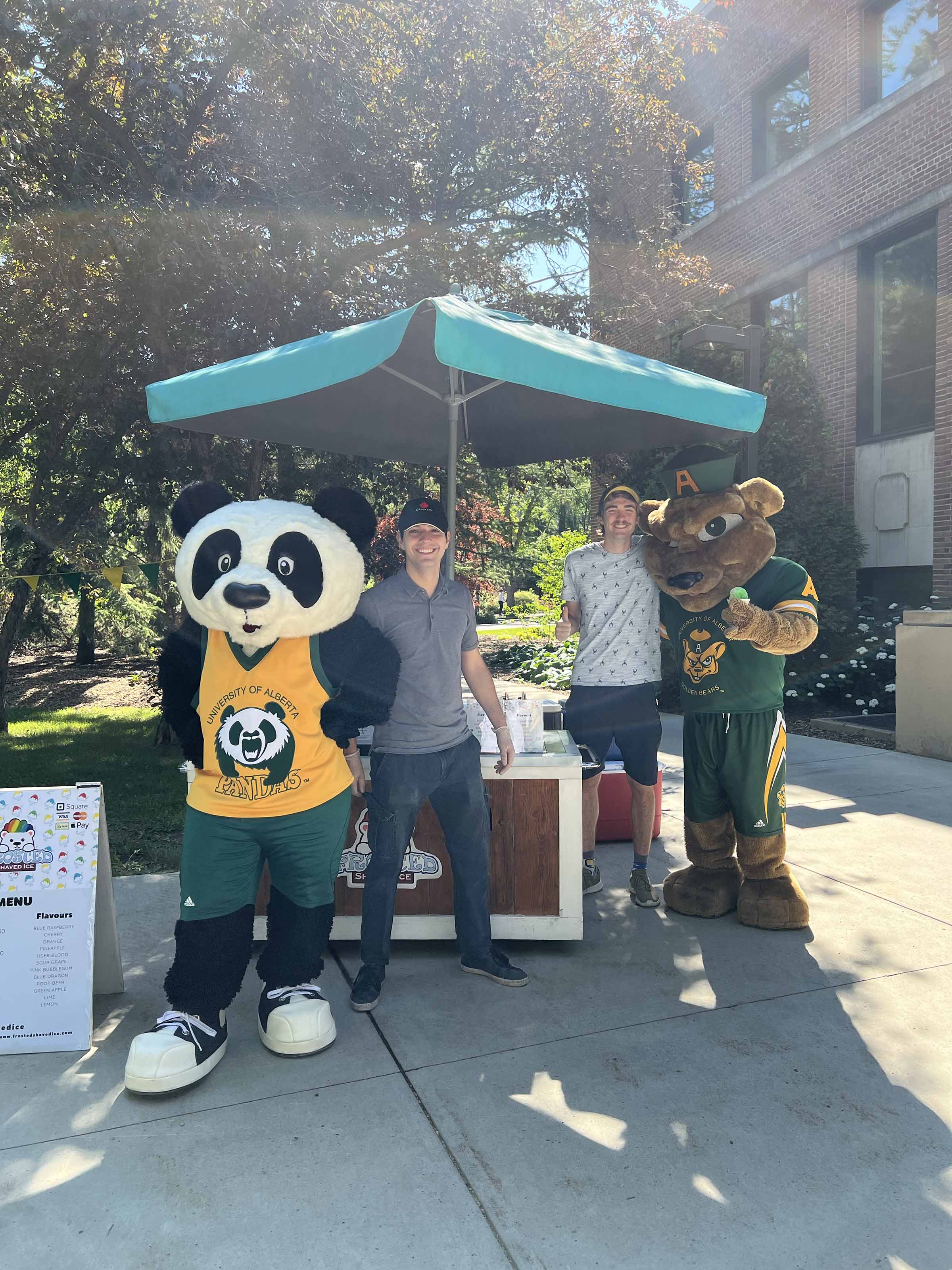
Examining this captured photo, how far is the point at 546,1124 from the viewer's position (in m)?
2.62

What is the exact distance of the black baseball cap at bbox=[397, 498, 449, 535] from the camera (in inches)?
132

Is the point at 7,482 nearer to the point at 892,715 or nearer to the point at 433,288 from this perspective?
the point at 433,288

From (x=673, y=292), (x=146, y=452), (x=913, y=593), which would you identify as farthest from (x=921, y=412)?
(x=146, y=452)

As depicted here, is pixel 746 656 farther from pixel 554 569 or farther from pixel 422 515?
pixel 554 569

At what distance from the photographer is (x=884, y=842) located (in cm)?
521

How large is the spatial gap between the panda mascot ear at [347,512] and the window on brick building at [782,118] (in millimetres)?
11541

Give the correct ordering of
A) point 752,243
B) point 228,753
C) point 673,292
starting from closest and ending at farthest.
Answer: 1. point 228,753
2. point 673,292
3. point 752,243

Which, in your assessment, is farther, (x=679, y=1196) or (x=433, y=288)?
(x=433, y=288)

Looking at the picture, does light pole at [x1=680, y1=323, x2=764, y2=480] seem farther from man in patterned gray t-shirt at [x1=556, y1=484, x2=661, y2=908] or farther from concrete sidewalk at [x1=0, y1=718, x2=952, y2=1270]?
concrete sidewalk at [x1=0, y1=718, x2=952, y2=1270]

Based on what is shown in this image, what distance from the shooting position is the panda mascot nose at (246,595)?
288 cm

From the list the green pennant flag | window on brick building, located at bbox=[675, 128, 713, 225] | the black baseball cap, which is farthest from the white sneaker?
window on brick building, located at bbox=[675, 128, 713, 225]

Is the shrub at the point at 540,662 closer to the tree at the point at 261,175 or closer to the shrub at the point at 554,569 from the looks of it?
the shrub at the point at 554,569

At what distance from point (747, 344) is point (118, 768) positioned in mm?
6842

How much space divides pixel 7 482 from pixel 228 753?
1288 centimetres
